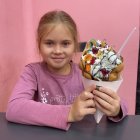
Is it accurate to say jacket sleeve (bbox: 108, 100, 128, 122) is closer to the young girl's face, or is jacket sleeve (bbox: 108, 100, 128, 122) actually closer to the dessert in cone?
the dessert in cone

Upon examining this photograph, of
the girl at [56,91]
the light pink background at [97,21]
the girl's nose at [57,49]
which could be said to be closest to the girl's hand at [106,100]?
the girl at [56,91]

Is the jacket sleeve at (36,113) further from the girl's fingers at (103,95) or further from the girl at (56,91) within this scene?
the girl's fingers at (103,95)

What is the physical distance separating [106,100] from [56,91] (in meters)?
0.38

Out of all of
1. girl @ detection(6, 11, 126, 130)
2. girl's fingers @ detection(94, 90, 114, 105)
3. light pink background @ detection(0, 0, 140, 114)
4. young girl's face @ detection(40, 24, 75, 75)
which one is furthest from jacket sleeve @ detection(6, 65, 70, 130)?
light pink background @ detection(0, 0, 140, 114)

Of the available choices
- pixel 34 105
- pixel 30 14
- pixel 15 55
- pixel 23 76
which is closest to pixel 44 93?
pixel 23 76

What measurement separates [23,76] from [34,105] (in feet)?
0.75

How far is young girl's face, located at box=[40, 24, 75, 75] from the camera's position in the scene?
1.06 meters

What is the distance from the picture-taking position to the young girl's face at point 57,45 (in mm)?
1058

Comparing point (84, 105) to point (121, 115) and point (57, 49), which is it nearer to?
point (121, 115)

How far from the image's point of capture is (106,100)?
2.65 feet

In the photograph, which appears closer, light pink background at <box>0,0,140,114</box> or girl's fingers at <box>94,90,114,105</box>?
Answer: girl's fingers at <box>94,90,114,105</box>

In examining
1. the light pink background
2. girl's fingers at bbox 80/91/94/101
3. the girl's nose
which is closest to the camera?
girl's fingers at bbox 80/91/94/101

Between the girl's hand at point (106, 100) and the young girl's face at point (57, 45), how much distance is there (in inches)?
12.1

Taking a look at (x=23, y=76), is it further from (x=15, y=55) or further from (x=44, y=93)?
(x=15, y=55)
